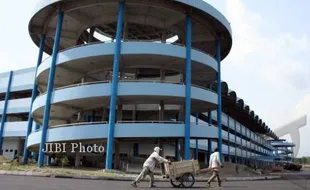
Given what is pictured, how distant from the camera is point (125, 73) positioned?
3331 cm

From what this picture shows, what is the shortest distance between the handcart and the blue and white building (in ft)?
30.4

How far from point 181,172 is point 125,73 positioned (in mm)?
20081

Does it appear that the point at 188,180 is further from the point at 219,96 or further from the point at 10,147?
the point at 10,147

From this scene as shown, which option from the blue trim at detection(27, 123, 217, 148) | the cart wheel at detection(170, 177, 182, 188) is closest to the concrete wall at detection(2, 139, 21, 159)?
the blue trim at detection(27, 123, 217, 148)

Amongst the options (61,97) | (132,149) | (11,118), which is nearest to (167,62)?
(61,97)

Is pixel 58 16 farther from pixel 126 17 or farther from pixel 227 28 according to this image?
pixel 227 28

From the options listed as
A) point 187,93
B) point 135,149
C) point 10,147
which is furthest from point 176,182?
point 10,147

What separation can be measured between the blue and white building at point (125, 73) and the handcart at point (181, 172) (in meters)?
9.27

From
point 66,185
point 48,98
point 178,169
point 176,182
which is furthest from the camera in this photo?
point 48,98

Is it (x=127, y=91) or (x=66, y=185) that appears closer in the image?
(x=66, y=185)

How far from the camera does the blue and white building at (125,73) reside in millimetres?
24781

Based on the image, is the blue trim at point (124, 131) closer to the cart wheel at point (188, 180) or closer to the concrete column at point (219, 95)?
the concrete column at point (219, 95)

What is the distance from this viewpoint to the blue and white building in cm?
2478

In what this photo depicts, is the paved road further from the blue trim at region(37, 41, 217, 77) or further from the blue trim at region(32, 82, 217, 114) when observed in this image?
the blue trim at region(37, 41, 217, 77)
